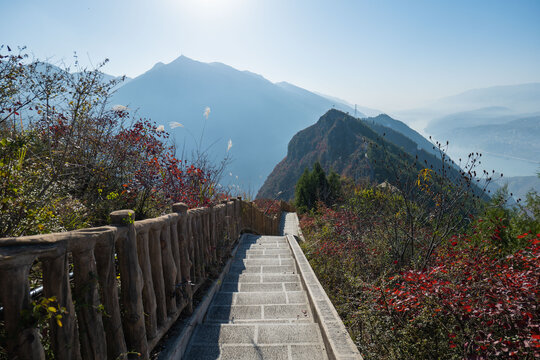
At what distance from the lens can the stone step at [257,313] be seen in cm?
325

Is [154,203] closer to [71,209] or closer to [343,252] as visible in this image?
[71,209]

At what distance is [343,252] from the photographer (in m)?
4.91

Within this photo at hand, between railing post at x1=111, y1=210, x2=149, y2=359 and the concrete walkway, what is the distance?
709 mm

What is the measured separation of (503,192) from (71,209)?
27.3 feet

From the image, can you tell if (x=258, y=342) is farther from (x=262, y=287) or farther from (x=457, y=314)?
(x=457, y=314)

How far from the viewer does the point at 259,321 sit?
10.3ft

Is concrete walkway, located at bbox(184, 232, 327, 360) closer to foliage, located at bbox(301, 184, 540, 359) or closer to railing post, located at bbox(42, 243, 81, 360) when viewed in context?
foliage, located at bbox(301, 184, 540, 359)

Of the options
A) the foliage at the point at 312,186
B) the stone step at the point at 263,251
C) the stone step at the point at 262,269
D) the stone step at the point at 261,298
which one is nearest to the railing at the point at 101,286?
the stone step at the point at 261,298

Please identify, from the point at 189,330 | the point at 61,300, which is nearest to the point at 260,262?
the point at 189,330

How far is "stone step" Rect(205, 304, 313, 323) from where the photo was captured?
325 cm

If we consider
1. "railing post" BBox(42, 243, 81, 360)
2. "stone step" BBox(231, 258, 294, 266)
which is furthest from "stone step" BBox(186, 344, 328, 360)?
"stone step" BBox(231, 258, 294, 266)

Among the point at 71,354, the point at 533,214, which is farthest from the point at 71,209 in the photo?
the point at 533,214

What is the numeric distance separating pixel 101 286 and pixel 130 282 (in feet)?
0.82

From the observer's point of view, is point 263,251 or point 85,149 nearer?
point 85,149
